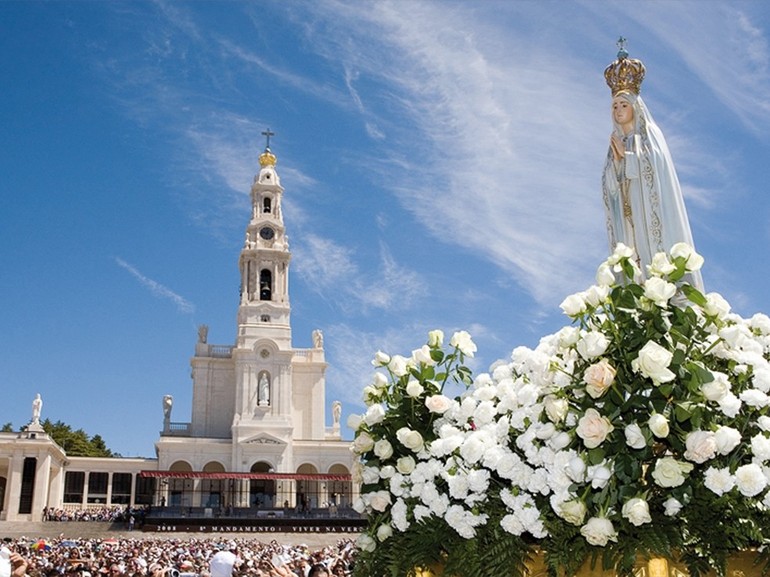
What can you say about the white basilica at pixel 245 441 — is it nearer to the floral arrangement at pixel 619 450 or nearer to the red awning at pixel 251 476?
the red awning at pixel 251 476

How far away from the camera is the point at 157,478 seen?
59219 millimetres

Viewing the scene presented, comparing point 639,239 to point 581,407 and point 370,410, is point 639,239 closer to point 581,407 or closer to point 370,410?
point 370,410

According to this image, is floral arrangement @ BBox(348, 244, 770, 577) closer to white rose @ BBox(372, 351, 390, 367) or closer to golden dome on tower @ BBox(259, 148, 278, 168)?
white rose @ BBox(372, 351, 390, 367)

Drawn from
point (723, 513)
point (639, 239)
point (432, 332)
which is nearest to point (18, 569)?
point (432, 332)

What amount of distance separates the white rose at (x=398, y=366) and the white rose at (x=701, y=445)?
2240 millimetres

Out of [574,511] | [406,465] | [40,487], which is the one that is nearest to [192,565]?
[406,465]

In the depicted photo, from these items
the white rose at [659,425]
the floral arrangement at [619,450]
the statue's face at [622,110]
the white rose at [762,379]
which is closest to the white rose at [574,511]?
the floral arrangement at [619,450]

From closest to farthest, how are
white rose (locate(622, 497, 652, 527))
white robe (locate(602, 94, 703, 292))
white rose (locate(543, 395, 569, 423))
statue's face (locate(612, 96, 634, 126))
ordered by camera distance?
1. white rose (locate(622, 497, 652, 527))
2. white rose (locate(543, 395, 569, 423))
3. white robe (locate(602, 94, 703, 292))
4. statue's face (locate(612, 96, 634, 126))

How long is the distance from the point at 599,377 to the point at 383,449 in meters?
2.02

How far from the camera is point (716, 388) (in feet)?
13.9

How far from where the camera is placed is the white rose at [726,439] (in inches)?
166

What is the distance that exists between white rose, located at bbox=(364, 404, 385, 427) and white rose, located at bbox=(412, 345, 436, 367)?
1.40 ft

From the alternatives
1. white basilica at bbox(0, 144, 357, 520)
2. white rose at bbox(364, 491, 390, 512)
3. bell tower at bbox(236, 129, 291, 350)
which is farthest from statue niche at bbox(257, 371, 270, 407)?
white rose at bbox(364, 491, 390, 512)

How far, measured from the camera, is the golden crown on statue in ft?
35.0
